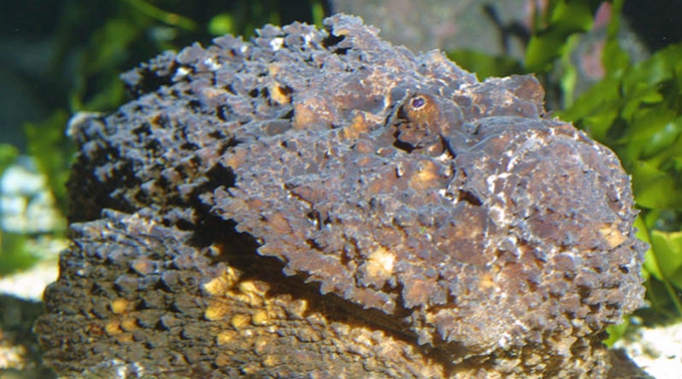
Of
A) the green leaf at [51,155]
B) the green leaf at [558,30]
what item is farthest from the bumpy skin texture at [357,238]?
the green leaf at [51,155]

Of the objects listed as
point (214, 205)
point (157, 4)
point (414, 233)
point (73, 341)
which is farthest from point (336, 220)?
point (157, 4)

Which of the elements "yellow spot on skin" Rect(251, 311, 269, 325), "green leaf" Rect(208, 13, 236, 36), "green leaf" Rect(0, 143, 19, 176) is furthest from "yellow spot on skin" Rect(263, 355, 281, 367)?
"green leaf" Rect(0, 143, 19, 176)

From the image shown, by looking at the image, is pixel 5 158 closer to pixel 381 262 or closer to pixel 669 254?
pixel 381 262

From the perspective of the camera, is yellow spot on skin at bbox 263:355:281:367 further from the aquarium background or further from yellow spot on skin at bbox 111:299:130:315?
the aquarium background

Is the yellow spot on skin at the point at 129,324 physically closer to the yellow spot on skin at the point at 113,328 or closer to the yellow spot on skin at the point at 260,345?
the yellow spot on skin at the point at 113,328

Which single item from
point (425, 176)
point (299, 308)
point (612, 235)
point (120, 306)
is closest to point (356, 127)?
point (425, 176)
